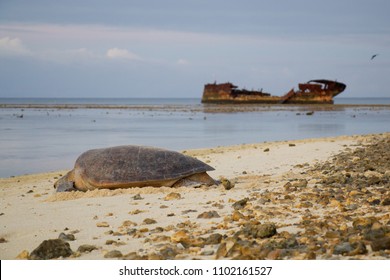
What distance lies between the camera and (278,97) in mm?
76000

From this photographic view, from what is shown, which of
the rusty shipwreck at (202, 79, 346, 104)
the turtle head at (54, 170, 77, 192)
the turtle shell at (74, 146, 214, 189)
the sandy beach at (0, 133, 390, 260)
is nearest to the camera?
the sandy beach at (0, 133, 390, 260)

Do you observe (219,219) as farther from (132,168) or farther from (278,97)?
(278,97)

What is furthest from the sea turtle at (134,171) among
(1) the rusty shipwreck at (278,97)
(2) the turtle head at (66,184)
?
(1) the rusty shipwreck at (278,97)

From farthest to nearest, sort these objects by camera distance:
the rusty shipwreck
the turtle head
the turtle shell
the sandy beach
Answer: the rusty shipwreck → the turtle head → the turtle shell → the sandy beach

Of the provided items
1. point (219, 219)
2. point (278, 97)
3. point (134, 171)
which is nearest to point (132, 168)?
point (134, 171)

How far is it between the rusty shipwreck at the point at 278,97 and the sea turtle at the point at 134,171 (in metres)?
59.9

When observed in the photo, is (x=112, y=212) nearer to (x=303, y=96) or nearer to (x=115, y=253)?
(x=115, y=253)

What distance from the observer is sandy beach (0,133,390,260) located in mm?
4523

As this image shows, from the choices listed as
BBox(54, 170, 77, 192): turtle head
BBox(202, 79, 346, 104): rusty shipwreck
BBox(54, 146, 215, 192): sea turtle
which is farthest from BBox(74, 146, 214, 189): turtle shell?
BBox(202, 79, 346, 104): rusty shipwreck

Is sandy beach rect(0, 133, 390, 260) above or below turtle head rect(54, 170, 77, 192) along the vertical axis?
above

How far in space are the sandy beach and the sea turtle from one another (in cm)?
26

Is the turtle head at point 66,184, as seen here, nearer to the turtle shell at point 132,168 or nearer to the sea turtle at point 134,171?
A: the sea turtle at point 134,171

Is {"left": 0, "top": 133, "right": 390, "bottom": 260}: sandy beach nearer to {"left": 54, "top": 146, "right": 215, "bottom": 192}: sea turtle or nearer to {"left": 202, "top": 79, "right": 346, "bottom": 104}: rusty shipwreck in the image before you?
{"left": 54, "top": 146, "right": 215, "bottom": 192}: sea turtle
